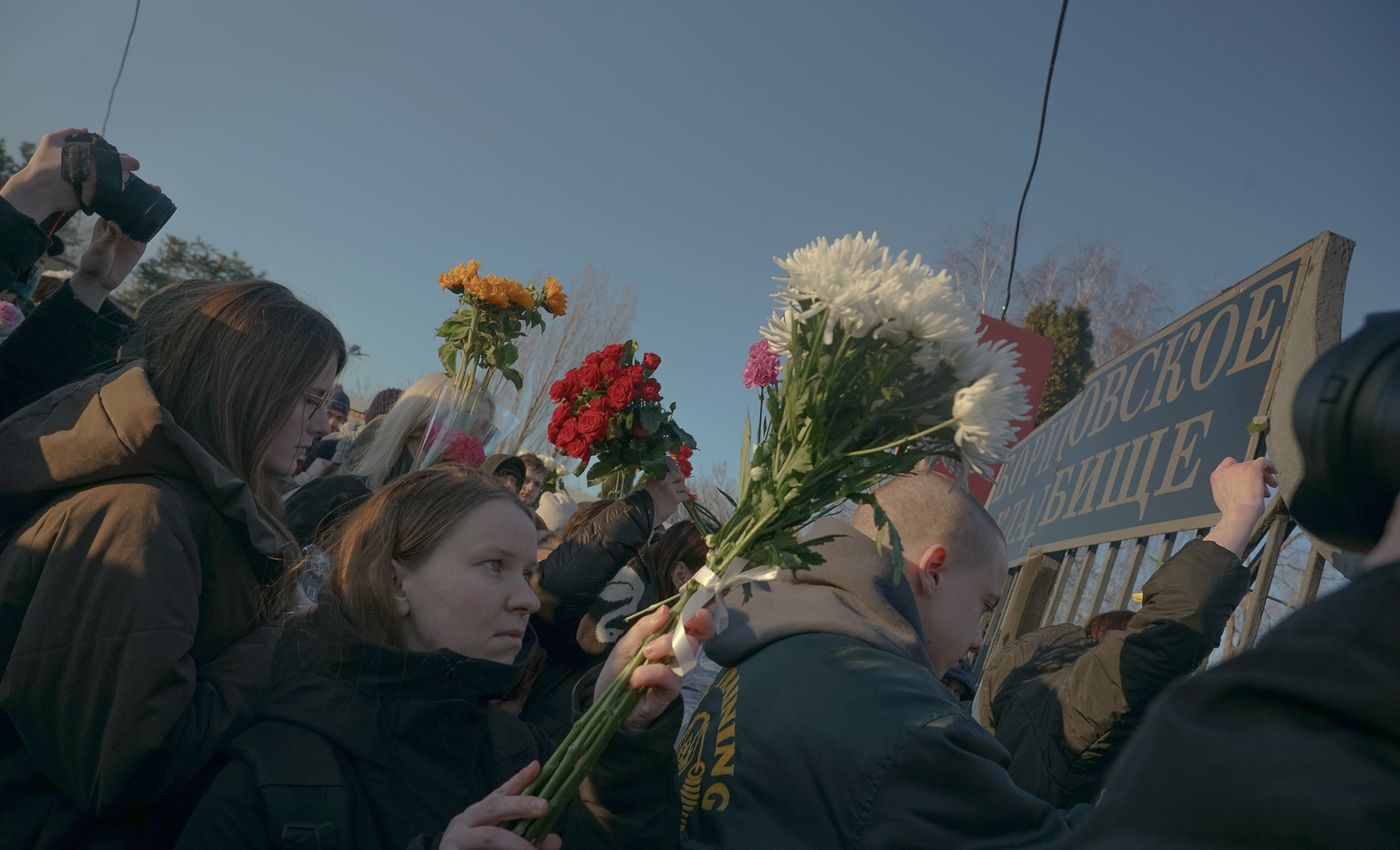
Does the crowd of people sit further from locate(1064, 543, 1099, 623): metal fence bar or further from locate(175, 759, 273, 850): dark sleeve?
locate(1064, 543, 1099, 623): metal fence bar

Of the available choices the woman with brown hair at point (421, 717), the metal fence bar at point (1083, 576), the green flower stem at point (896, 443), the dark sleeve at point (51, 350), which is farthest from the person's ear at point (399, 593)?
the metal fence bar at point (1083, 576)

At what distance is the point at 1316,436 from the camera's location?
0.84 metres

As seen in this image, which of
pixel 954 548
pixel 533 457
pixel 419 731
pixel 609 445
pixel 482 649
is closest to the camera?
pixel 419 731

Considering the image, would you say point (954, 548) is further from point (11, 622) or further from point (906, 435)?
point (11, 622)

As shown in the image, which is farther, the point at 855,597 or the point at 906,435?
the point at 855,597

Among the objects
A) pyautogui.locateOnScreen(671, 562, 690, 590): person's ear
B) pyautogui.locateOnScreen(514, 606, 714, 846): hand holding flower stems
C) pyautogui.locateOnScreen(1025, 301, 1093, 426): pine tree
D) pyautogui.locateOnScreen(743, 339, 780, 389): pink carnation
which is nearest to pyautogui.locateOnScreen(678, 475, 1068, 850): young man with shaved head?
pyautogui.locateOnScreen(514, 606, 714, 846): hand holding flower stems

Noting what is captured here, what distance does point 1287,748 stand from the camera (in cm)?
73

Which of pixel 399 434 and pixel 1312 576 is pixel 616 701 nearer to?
pixel 1312 576

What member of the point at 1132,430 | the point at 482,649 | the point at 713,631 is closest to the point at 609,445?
the point at 482,649

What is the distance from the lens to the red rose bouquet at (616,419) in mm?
3217

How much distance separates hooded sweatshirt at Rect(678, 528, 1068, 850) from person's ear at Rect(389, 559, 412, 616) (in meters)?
0.74

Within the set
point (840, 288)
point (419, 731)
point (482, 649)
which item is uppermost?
point (840, 288)

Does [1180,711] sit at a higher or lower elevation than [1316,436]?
lower

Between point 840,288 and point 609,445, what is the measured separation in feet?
5.64
